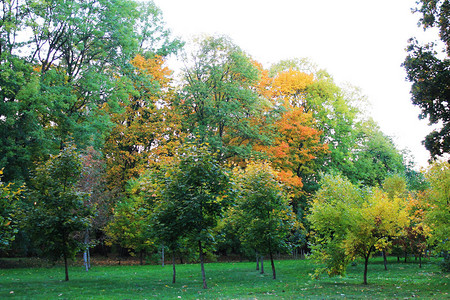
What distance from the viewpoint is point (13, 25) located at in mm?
20500

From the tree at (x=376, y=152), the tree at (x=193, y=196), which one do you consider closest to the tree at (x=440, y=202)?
the tree at (x=193, y=196)

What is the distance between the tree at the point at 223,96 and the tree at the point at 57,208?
44.2 ft

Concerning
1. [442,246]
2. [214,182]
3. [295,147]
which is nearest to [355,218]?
[442,246]

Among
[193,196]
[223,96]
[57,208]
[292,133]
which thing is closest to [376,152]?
[292,133]

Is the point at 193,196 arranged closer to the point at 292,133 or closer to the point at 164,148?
the point at 164,148

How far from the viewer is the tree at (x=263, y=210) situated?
58.5 feet

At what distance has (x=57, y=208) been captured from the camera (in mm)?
14922

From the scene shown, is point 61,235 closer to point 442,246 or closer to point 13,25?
point 13,25

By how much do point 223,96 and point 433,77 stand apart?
1893 cm

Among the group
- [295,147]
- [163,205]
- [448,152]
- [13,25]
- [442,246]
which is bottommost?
[442,246]

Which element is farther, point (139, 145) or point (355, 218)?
point (139, 145)

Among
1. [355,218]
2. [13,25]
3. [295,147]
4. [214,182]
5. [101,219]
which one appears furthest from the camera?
[295,147]

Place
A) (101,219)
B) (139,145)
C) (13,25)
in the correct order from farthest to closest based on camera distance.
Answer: (139,145) → (101,219) → (13,25)

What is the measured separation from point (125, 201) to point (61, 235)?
10282 mm
